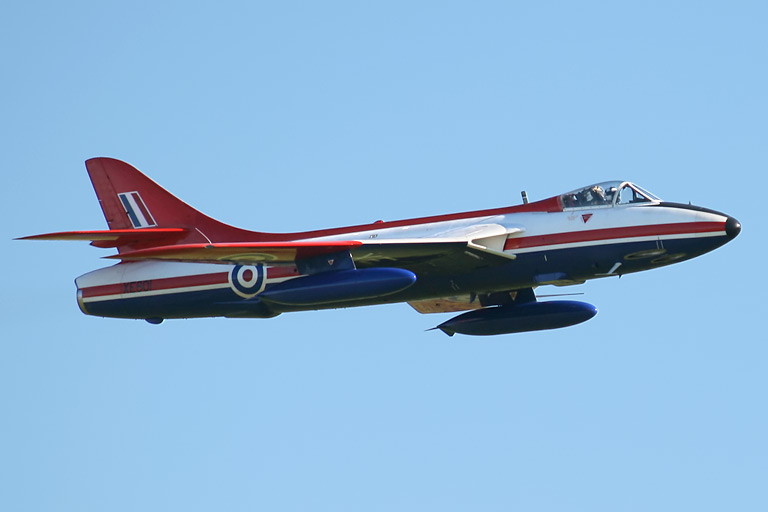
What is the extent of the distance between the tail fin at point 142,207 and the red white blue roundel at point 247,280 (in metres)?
1.54

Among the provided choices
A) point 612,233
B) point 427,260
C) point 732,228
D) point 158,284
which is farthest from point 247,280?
point 732,228

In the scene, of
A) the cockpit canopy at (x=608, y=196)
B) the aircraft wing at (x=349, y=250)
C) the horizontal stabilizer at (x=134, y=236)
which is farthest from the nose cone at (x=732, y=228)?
the horizontal stabilizer at (x=134, y=236)

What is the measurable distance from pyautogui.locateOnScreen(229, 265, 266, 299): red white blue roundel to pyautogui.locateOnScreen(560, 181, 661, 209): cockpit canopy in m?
6.96

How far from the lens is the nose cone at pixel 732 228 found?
2475 centimetres

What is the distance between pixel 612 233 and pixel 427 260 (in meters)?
3.90

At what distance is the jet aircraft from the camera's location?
24.7 m

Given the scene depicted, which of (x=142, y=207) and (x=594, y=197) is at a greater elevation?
(x=142, y=207)

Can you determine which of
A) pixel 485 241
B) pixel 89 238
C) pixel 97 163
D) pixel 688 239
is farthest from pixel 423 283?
pixel 97 163

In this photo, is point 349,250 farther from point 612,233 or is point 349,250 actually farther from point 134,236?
point 134,236

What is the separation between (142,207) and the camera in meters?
29.4

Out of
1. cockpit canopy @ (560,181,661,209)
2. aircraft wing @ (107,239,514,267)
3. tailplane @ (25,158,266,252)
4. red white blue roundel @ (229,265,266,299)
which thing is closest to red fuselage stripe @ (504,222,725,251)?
aircraft wing @ (107,239,514,267)

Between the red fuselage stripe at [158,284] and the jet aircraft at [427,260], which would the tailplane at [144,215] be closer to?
the jet aircraft at [427,260]

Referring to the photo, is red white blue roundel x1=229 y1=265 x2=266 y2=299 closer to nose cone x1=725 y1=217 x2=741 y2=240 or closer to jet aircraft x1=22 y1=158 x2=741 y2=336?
jet aircraft x1=22 y1=158 x2=741 y2=336

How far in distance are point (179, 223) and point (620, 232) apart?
10723mm
